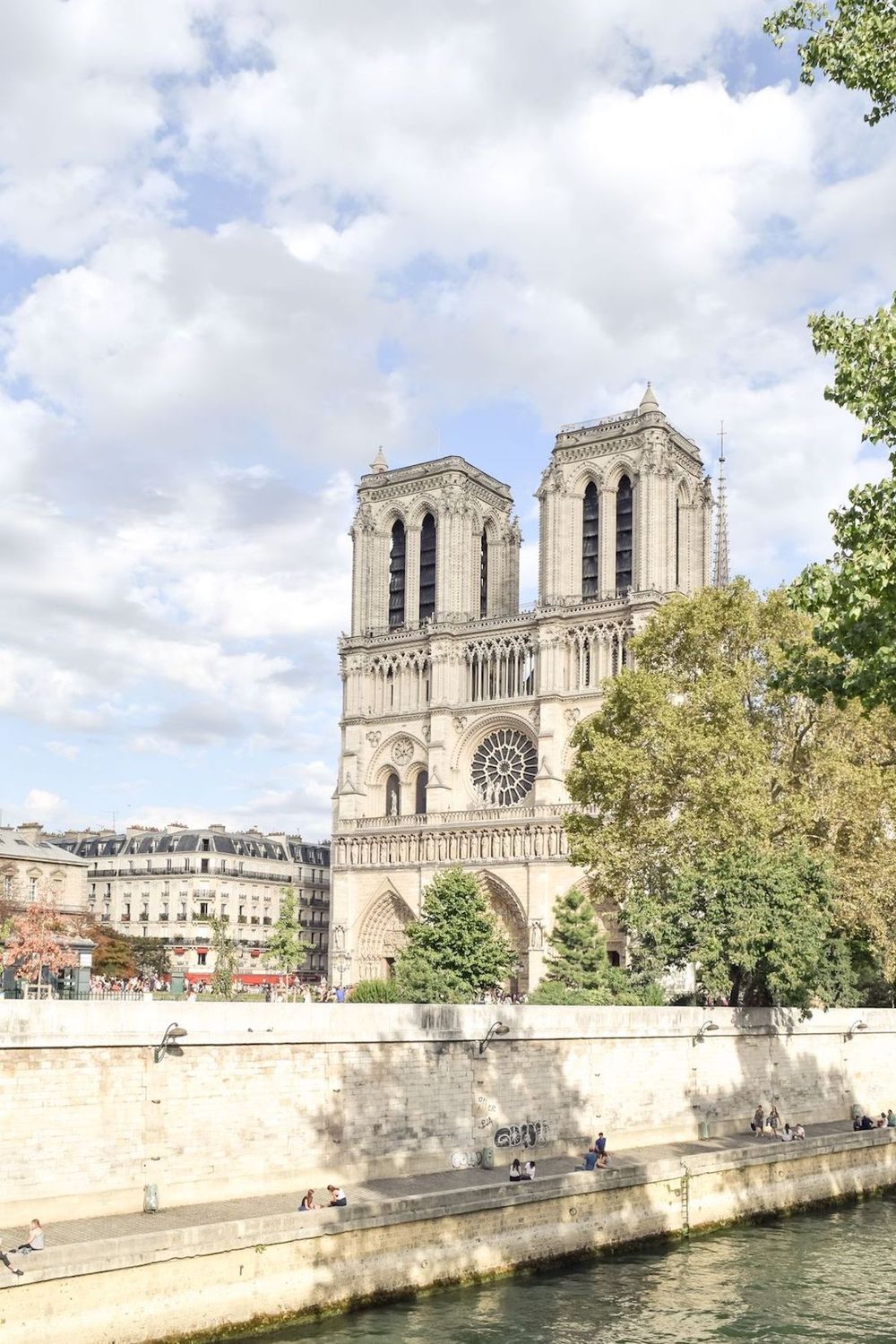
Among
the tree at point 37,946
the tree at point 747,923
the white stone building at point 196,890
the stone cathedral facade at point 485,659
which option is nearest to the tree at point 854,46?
the tree at point 747,923

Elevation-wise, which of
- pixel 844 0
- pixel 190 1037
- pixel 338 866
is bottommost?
pixel 190 1037

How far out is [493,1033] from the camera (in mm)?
26453

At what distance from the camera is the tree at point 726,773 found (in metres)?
35.9

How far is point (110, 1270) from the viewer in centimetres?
1706

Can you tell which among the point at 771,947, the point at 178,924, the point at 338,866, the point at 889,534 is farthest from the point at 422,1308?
the point at 178,924

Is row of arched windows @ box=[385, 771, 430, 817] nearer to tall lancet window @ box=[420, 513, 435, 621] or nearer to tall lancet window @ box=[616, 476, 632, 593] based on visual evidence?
tall lancet window @ box=[420, 513, 435, 621]

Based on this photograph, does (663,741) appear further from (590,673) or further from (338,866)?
(338,866)

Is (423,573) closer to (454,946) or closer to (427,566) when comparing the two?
(427,566)

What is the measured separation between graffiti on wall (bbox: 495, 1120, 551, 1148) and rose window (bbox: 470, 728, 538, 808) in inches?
1623

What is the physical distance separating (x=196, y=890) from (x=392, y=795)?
1447 centimetres

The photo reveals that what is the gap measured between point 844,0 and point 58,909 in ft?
193

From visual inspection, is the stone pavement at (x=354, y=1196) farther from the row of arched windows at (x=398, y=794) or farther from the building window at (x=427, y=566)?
the building window at (x=427, y=566)

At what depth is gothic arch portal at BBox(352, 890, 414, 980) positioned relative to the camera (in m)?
71.5

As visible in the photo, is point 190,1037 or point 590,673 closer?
point 190,1037
